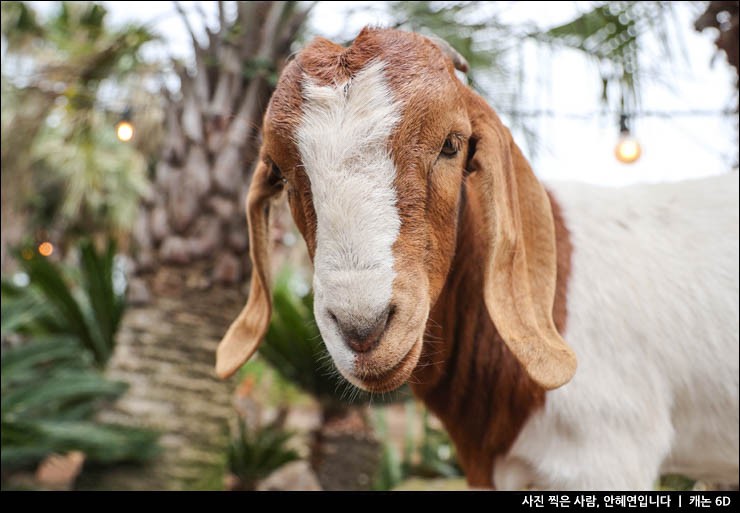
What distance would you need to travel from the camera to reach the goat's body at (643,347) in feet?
6.38

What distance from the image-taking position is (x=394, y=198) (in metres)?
1.47

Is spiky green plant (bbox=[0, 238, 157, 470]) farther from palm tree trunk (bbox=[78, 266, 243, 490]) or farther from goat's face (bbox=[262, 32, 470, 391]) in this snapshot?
goat's face (bbox=[262, 32, 470, 391])

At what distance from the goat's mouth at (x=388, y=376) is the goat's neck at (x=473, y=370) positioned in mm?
435

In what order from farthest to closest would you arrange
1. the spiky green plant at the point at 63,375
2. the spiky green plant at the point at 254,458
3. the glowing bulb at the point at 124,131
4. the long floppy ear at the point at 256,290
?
the spiky green plant at the point at 254,458, the glowing bulb at the point at 124,131, the spiky green plant at the point at 63,375, the long floppy ear at the point at 256,290

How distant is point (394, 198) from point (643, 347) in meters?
1.11

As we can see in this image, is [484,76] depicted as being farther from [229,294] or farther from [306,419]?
[306,419]

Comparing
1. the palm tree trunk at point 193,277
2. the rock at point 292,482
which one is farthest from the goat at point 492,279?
the palm tree trunk at point 193,277

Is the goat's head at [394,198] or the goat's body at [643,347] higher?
the goat's head at [394,198]

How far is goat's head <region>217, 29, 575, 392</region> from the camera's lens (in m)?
1.40

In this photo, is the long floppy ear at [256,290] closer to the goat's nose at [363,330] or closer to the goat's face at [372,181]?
the goat's face at [372,181]

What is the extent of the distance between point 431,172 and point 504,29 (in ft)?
5.67

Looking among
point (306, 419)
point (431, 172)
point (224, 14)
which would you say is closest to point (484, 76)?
point (224, 14)

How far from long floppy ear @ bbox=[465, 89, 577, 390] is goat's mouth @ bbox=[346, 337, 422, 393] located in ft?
1.06
